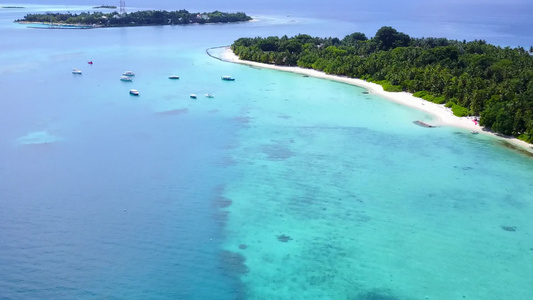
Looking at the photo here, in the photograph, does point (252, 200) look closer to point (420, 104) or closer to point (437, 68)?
point (420, 104)

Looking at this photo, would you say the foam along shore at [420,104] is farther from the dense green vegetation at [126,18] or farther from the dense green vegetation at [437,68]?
the dense green vegetation at [126,18]

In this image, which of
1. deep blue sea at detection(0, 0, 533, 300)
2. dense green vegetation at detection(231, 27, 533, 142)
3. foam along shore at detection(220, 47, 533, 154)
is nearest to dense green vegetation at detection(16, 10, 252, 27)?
dense green vegetation at detection(231, 27, 533, 142)

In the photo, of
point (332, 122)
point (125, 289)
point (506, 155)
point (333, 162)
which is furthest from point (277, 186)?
point (506, 155)

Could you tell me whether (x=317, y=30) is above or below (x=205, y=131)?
above

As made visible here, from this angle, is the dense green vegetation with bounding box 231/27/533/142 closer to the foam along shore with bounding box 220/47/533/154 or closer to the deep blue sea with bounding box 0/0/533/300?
the foam along shore with bounding box 220/47/533/154

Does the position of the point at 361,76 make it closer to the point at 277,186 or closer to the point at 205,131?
the point at 205,131

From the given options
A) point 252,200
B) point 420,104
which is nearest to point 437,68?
point 420,104

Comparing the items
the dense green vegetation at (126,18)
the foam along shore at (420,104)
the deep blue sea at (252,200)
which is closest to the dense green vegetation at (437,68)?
the foam along shore at (420,104)
